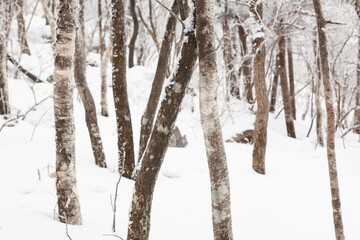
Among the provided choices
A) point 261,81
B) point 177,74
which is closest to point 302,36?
point 261,81

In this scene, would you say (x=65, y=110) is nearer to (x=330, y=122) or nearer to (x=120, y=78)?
(x=120, y=78)

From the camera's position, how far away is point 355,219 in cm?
434

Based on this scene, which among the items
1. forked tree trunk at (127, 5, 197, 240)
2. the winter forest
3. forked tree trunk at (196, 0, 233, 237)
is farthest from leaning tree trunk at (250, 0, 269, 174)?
forked tree trunk at (196, 0, 233, 237)

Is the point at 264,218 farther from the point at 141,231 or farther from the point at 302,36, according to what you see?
the point at 302,36

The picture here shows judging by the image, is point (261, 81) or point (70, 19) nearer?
point (70, 19)

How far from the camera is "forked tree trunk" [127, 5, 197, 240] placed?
2.60 metres

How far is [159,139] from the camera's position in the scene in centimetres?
268

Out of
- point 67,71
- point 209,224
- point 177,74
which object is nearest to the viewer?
point 177,74

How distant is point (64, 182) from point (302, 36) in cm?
1252

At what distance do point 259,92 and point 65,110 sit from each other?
444 centimetres

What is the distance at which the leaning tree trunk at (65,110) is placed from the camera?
278 cm

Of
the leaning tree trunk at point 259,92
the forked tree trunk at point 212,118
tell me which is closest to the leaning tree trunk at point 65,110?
the forked tree trunk at point 212,118

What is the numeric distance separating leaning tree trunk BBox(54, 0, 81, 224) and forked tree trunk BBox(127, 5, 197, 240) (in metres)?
0.68

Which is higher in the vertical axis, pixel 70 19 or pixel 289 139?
pixel 70 19
